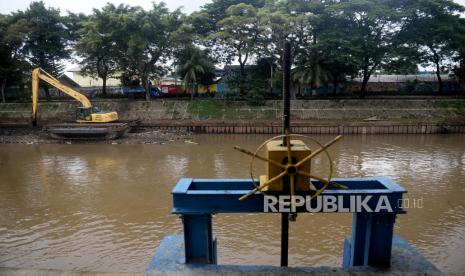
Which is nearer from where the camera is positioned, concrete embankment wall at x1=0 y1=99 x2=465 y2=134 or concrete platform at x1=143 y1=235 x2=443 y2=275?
concrete platform at x1=143 y1=235 x2=443 y2=275

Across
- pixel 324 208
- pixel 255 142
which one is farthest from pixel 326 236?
pixel 255 142

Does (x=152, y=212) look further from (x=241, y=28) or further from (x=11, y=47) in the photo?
(x=11, y=47)

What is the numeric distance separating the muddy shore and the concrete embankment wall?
1.75 m

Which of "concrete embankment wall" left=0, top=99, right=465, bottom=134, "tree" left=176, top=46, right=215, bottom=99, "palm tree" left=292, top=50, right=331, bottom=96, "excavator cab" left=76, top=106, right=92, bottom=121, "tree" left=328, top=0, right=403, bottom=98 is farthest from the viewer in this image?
"tree" left=176, top=46, right=215, bottom=99

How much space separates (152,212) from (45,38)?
Answer: 29.4 meters

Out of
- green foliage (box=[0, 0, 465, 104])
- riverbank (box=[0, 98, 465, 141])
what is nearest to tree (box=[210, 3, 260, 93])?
green foliage (box=[0, 0, 465, 104])

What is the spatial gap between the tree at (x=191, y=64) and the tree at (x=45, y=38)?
11.9m

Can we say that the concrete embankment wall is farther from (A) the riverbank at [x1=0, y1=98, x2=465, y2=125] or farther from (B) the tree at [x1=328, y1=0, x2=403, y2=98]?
(B) the tree at [x1=328, y1=0, x2=403, y2=98]

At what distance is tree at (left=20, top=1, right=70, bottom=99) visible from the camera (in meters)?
32.3

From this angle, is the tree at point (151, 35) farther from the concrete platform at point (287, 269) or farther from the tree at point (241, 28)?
the concrete platform at point (287, 269)

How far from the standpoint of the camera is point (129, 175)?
14.8m

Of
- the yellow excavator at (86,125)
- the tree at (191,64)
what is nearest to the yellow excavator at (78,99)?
the yellow excavator at (86,125)

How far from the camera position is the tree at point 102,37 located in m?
28.1

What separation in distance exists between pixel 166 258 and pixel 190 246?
367 millimetres
